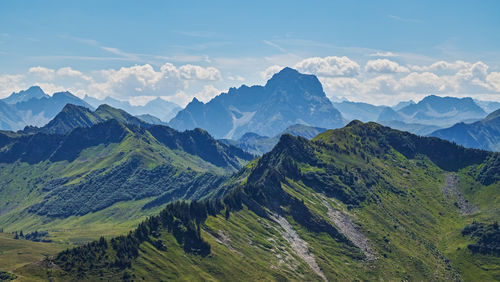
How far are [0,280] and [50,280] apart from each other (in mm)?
19389

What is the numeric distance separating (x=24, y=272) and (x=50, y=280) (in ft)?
43.1

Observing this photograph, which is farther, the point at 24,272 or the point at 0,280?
the point at 24,272

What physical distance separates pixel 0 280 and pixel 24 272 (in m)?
13.2

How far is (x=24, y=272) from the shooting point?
654ft

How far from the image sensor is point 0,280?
612ft

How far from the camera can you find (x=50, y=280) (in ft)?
646
